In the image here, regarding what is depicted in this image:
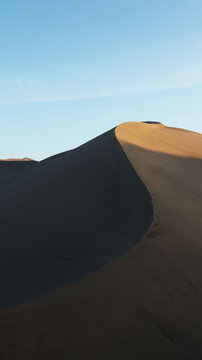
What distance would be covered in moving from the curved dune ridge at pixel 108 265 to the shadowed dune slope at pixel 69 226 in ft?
0.05

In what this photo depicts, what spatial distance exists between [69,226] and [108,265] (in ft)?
4.51

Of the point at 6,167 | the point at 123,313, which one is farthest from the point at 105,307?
the point at 6,167

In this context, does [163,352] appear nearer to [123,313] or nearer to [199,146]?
[123,313]

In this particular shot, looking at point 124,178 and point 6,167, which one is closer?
point 124,178

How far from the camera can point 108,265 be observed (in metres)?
2.52

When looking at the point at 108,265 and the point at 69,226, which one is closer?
the point at 108,265

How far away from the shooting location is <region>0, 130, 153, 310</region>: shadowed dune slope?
2.79 m

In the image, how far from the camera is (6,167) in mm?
22297

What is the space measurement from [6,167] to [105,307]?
21.3 metres

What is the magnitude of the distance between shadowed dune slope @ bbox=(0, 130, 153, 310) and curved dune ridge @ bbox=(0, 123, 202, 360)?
14 millimetres

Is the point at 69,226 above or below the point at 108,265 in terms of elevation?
below

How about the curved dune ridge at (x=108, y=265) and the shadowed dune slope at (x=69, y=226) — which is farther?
the shadowed dune slope at (x=69, y=226)

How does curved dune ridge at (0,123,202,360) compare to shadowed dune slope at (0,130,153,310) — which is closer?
curved dune ridge at (0,123,202,360)

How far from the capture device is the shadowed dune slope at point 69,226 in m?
2.79
